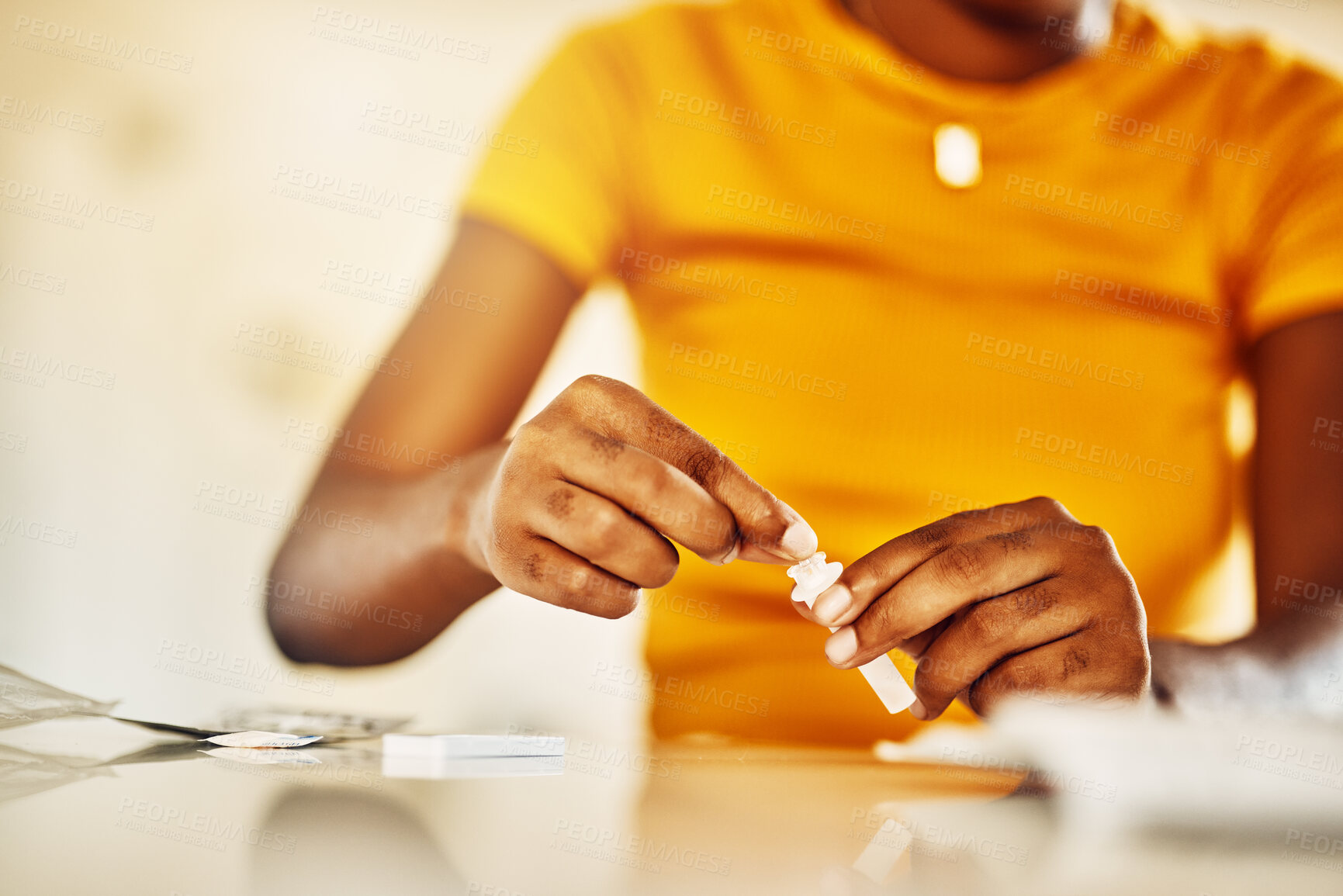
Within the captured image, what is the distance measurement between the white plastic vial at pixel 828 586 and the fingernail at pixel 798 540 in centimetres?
1

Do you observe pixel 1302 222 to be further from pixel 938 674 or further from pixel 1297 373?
pixel 938 674

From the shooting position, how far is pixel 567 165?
3.44 ft

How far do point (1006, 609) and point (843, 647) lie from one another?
0.13 metres

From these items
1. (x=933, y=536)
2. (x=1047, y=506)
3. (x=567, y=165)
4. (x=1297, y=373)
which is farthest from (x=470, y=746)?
(x=1297, y=373)

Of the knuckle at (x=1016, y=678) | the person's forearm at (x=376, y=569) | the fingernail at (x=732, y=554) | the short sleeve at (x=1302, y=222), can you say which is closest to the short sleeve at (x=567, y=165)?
the person's forearm at (x=376, y=569)

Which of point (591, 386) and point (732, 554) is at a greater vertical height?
point (591, 386)

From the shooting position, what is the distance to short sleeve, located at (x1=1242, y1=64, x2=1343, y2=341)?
3.29 ft

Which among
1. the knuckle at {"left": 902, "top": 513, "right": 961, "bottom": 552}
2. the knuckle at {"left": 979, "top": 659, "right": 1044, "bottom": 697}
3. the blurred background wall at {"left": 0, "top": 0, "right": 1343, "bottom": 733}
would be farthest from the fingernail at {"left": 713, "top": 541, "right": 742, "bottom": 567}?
the blurred background wall at {"left": 0, "top": 0, "right": 1343, "bottom": 733}

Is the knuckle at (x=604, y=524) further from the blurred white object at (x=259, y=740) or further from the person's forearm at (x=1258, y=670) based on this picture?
the person's forearm at (x=1258, y=670)

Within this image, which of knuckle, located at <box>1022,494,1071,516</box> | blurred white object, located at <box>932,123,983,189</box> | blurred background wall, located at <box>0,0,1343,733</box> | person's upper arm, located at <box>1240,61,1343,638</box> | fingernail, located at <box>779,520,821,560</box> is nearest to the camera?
fingernail, located at <box>779,520,821,560</box>

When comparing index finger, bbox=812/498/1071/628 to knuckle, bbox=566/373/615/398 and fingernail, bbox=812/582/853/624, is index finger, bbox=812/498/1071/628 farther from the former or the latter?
knuckle, bbox=566/373/615/398

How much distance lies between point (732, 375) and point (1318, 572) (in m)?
0.72

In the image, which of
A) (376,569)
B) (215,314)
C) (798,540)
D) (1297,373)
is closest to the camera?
(798,540)

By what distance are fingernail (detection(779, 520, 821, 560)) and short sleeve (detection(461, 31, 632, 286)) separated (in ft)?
1.98
